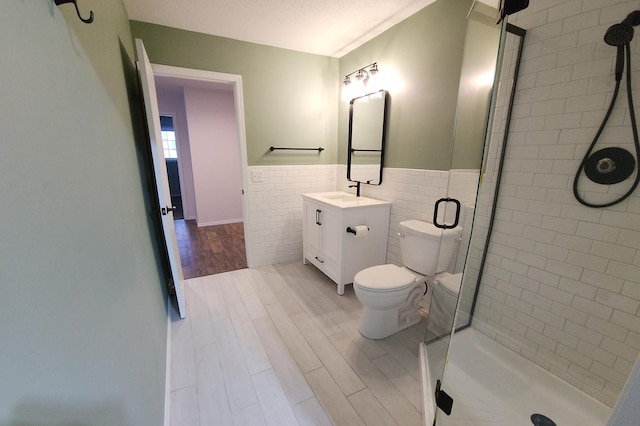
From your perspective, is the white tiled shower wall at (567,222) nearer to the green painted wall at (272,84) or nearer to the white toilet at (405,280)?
the white toilet at (405,280)

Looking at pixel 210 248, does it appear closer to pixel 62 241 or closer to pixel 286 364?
pixel 286 364

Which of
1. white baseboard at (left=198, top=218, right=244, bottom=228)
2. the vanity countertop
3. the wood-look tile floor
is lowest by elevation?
the wood-look tile floor

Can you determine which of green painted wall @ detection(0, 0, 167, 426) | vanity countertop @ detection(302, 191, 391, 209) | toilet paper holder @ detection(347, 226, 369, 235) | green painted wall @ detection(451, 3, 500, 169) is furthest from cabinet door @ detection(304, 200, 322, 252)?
green painted wall @ detection(0, 0, 167, 426)

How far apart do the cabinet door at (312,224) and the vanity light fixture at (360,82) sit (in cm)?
128

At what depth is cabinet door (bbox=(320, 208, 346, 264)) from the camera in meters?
2.37

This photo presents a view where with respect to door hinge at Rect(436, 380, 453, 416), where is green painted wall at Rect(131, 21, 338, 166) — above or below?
above

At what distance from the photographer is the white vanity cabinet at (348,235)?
7.67ft

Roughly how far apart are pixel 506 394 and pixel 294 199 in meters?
2.48

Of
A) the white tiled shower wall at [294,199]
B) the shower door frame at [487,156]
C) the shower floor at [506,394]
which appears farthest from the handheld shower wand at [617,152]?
the shower floor at [506,394]

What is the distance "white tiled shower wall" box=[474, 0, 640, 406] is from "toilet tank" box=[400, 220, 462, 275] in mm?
334

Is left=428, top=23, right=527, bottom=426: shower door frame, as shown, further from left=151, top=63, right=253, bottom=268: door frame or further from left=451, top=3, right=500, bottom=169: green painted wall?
left=151, top=63, right=253, bottom=268: door frame

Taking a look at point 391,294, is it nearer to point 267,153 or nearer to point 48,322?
point 48,322

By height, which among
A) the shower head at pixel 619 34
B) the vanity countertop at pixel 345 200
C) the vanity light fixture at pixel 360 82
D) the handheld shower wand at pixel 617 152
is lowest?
the vanity countertop at pixel 345 200

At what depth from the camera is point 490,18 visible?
1410 mm
